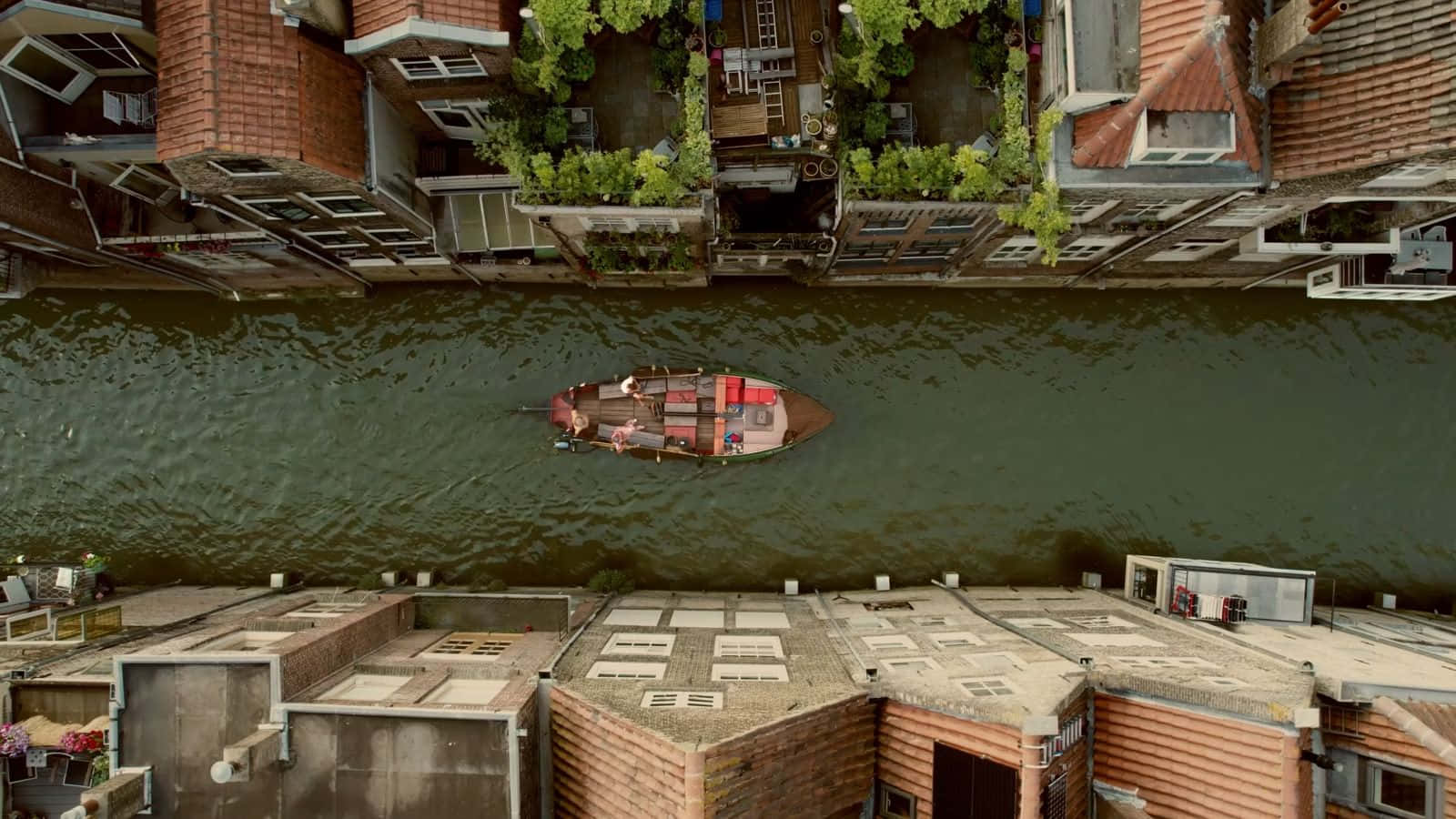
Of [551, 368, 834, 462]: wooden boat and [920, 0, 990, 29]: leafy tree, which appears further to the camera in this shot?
[551, 368, 834, 462]: wooden boat

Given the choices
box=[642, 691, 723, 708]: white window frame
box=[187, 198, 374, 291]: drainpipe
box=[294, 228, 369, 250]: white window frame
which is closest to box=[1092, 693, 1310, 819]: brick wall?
box=[642, 691, 723, 708]: white window frame

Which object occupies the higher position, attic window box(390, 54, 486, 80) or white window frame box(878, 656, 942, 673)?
attic window box(390, 54, 486, 80)

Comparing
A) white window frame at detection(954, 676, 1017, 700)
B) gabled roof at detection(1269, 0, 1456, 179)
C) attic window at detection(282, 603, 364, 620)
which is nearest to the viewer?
gabled roof at detection(1269, 0, 1456, 179)

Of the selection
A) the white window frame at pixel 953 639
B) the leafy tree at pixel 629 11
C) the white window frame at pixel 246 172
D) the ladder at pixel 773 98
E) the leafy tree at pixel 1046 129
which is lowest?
the white window frame at pixel 953 639

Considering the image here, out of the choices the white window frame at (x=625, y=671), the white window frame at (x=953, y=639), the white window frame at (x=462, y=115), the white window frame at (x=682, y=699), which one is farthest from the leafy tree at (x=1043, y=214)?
the white window frame at (x=625, y=671)

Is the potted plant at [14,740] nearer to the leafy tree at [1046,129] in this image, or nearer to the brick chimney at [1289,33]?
the leafy tree at [1046,129]

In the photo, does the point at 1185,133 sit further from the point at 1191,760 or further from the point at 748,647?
the point at 748,647

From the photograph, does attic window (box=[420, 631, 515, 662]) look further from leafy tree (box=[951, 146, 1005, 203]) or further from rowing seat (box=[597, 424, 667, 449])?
leafy tree (box=[951, 146, 1005, 203])
